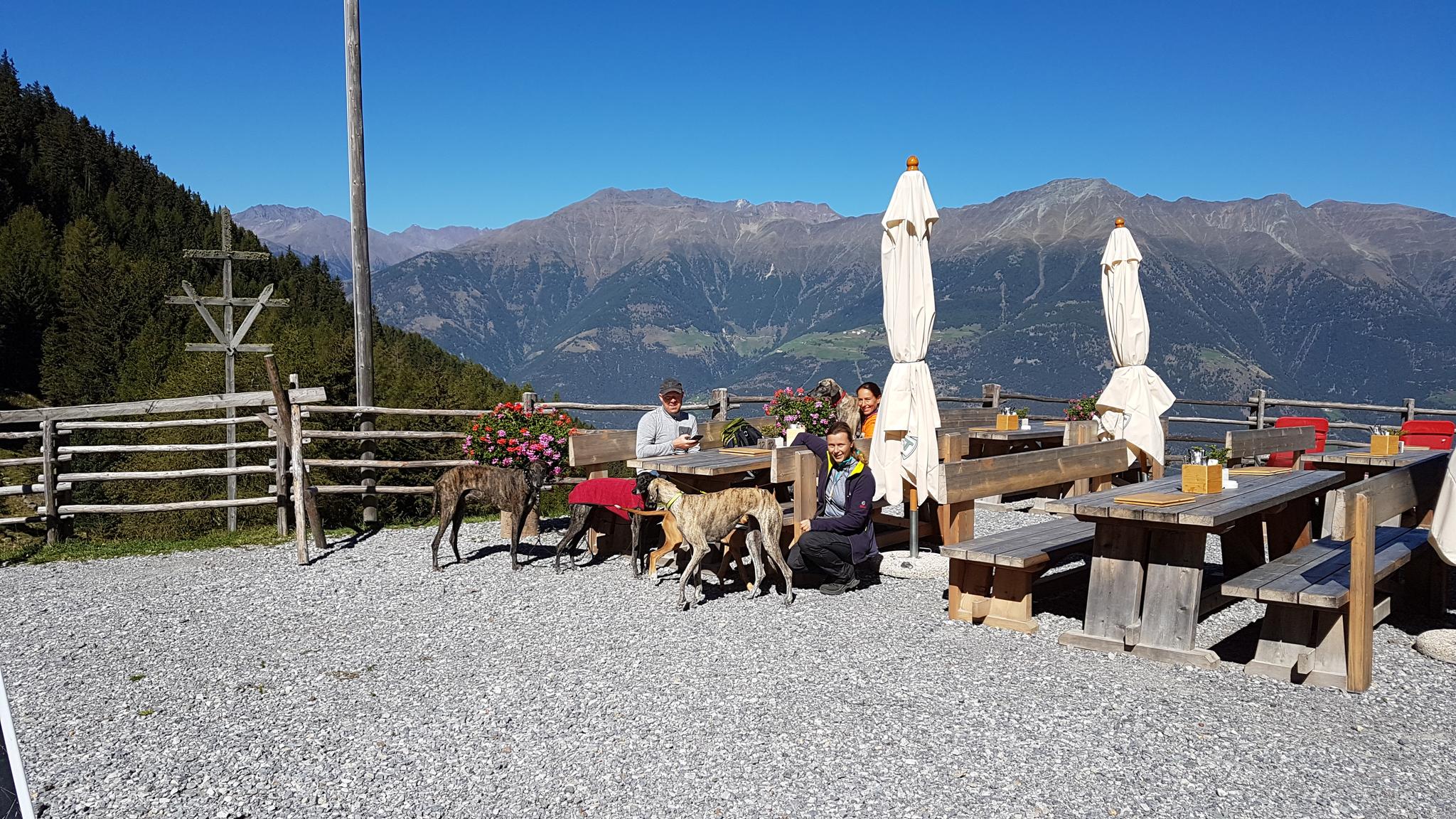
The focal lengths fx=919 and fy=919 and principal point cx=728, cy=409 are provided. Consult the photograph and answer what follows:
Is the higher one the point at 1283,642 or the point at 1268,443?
the point at 1268,443

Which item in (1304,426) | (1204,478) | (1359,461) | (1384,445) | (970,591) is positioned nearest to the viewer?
(1204,478)

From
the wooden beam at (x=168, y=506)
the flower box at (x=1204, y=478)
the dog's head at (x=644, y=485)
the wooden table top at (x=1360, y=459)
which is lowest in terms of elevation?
the wooden beam at (x=168, y=506)

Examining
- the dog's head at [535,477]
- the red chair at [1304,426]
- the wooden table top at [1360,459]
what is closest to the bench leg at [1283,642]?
the wooden table top at [1360,459]

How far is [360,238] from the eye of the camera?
10320 millimetres

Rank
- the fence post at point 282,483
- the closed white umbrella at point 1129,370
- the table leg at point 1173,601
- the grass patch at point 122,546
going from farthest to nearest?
the closed white umbrella at point 1129,370 → the fence post at point 282,483 → the grass patch at point 122,546 → the table leg at point 1173,601

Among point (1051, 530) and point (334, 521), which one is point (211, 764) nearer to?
point (1051, 530)

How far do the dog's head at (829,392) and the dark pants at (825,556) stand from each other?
333 centimetres

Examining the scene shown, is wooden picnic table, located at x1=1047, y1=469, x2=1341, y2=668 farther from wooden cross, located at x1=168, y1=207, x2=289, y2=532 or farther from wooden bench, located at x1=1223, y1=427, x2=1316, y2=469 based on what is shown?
wooden cross, located at x1=168, y1=207, x2=289, y2=532

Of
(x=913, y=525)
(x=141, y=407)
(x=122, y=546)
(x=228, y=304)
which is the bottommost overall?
(x=122, y=546)

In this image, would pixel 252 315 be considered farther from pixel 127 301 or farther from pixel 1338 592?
pixel 127 301

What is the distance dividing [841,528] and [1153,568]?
2.29 m

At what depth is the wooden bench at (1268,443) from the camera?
838cm

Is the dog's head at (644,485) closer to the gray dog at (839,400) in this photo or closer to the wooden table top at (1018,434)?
the gray dog at (839,400)

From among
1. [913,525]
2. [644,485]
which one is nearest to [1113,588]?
[913,525]
